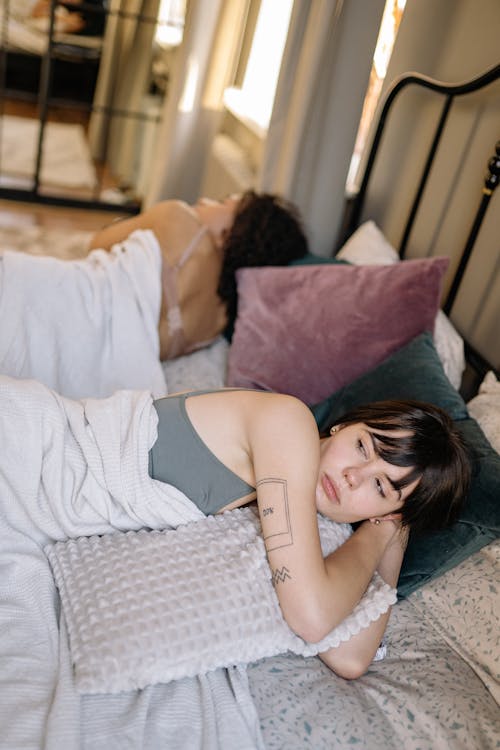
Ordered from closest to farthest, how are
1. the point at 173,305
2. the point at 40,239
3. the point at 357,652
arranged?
1. the point at 357,652
2. the point at 173,305
3. the point at 40,239

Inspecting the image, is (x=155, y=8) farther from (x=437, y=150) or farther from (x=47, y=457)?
(x=47, y=457)

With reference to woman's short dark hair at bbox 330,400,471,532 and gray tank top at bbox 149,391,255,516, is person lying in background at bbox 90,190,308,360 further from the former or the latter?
woman's short dark hair at bbox 330,400,471,532

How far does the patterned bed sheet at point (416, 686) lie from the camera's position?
109cm

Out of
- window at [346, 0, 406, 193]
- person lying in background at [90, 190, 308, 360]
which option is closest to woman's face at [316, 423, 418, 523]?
person lying in background at [90, 190, 308, 360]

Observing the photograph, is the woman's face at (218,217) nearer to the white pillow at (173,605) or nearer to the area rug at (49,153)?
the white pillow at (173,605)

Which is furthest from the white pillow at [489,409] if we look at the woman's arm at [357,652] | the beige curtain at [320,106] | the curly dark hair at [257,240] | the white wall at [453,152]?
the beige curtain at [320,106]

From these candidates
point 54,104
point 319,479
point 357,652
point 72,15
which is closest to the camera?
point 357,652

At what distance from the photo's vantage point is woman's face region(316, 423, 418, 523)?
4.12 feet

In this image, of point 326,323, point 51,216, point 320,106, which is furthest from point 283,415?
point 51,216

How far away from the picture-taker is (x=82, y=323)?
1.87 meters

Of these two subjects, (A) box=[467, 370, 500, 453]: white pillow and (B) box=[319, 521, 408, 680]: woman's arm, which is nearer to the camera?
(B) box=[319, 521, 408, 680]: woman's arm

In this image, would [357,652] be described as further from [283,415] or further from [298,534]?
[283,415]

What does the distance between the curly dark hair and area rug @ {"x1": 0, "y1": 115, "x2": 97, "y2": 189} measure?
7.64 feet

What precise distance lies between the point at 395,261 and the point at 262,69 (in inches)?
67.2
